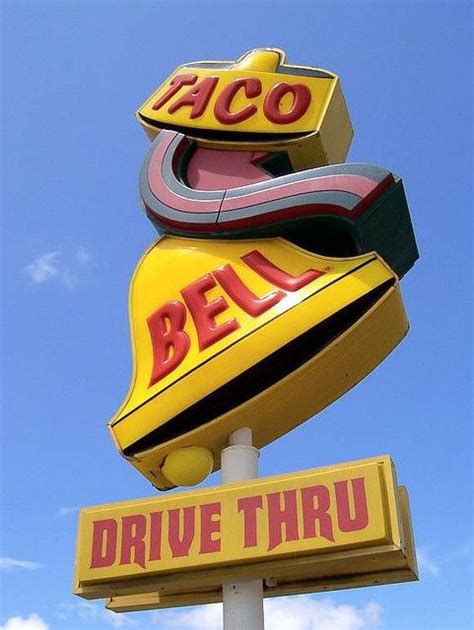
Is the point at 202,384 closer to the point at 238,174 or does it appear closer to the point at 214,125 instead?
the point at 238,174

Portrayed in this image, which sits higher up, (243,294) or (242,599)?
(243,294)

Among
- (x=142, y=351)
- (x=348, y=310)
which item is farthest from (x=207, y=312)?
(x=348, y=310)

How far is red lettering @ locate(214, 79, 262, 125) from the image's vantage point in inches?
437

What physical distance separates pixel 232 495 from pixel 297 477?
0.71 m

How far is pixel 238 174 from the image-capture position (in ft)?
35.5

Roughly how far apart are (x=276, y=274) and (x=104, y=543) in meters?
3.70

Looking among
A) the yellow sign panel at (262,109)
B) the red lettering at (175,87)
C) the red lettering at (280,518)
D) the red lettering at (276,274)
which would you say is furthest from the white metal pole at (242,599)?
the red lettering at (175,87)

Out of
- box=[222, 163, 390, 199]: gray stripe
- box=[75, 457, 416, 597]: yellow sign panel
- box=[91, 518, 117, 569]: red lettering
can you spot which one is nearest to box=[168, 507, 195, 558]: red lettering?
box=[75, 457, 416, 597]: yellow sign panel

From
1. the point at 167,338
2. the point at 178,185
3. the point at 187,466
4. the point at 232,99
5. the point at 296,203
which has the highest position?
the point at 232,99

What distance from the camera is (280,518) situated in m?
7.41

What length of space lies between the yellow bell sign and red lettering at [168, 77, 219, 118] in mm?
3169

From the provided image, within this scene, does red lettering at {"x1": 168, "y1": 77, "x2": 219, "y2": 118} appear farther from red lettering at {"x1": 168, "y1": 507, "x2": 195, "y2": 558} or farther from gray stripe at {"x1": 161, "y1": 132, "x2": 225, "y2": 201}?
red lettering at {"x1": 168, "y1": 507, "x2": 195, "y2": 558}

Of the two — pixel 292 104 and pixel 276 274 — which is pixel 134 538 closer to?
pixel 276 274

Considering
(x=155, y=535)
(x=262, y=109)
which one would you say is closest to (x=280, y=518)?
(x=155, y=535)
